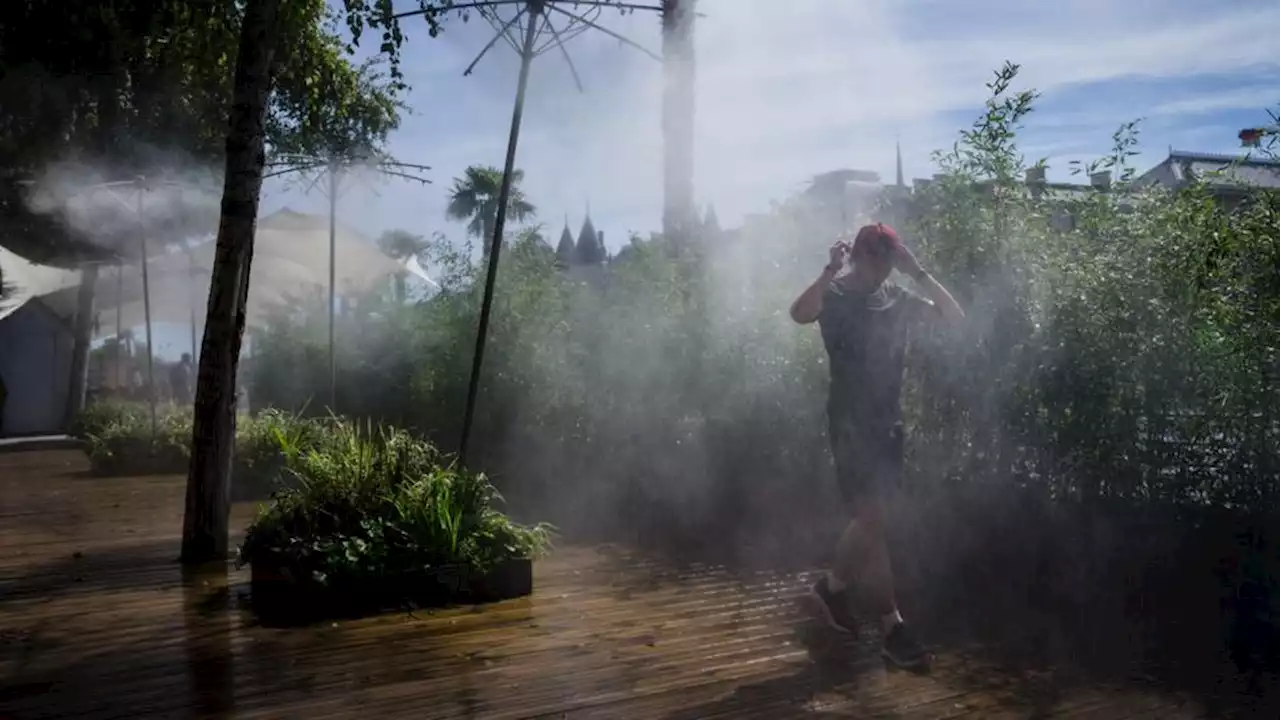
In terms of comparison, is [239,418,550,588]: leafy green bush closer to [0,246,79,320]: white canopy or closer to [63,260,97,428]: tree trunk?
[63,260,97,428]: tree trunk

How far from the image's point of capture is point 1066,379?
4414 mm

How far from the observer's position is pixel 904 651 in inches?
157

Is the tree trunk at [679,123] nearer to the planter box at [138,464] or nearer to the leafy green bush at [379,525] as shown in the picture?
the leafy green bush at [379,525]

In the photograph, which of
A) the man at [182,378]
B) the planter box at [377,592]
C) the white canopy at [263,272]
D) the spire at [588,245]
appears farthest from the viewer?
the spire at [588,245]

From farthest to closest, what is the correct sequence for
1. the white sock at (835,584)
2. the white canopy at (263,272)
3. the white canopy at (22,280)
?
the white canopy at (22,280) → the white canopy at (263,272) → the white sock at (835,584)

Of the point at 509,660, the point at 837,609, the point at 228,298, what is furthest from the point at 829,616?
the point at 228,298

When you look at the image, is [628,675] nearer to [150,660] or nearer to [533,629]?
[533,629]

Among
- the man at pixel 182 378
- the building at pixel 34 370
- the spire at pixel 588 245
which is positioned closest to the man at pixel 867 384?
the building at pixel 34 370

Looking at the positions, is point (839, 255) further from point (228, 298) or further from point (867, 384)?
point (228, 298)

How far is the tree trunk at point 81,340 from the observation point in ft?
58.3

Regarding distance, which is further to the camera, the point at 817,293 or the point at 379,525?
the point at 379,525

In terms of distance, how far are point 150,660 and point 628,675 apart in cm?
190

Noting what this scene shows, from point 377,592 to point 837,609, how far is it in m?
2.17

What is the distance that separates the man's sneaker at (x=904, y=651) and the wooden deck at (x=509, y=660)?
0.08m
